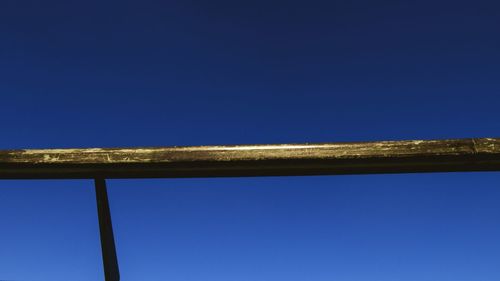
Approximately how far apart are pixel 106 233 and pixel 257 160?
66cm

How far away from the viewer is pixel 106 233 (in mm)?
1570

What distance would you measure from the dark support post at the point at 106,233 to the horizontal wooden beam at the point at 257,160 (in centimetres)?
9

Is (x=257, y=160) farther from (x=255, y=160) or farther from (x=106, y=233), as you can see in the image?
(x=106, y=233)

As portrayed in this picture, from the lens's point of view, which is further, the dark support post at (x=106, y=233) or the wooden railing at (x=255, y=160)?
the dark support post at (x=106, y=233)

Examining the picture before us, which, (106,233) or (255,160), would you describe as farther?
(106,233)

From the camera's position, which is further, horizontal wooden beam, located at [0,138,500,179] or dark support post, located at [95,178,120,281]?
dark support post, located at [95,178,120,281]

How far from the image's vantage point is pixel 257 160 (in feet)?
4.38

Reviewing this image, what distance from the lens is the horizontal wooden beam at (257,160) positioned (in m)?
1.27

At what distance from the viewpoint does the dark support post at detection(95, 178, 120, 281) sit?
1534mm

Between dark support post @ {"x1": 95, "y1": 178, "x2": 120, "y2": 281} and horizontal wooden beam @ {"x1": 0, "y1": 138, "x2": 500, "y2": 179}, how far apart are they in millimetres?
93

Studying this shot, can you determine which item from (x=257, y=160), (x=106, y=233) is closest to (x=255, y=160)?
(x=257, y=160)

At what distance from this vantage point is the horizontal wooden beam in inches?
49.9

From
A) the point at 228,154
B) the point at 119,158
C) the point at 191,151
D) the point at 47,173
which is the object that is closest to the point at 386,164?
the point at 228,154

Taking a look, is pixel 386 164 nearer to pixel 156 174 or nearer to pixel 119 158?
pixel 156 174
